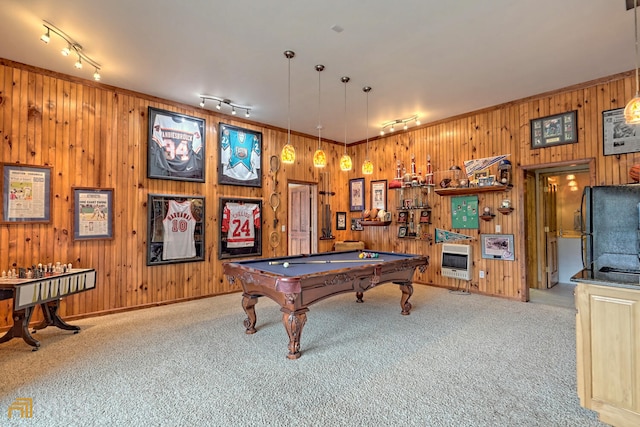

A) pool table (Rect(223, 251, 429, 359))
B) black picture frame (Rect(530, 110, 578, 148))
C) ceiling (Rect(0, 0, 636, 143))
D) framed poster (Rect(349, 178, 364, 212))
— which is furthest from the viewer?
framed poster (Rect(349, 178, 364, 212))

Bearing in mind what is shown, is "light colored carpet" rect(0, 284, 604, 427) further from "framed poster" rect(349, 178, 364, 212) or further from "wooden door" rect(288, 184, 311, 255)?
"framed poster" rect(349, 178, 364, 212)

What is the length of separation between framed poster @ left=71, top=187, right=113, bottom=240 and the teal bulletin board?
559cm

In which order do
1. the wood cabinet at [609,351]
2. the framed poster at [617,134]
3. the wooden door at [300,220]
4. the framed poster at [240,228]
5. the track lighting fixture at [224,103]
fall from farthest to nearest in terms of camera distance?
the wooden door at [300,220] < the framed poster at [240,228] < the track lighting fixture at [224,103] < the framed poster at [617,134] < the wood cabinet at [609,351]

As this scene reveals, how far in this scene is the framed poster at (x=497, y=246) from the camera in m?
5.05

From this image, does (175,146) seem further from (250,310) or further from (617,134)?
(617,134)

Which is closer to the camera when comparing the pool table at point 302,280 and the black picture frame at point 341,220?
the pool table at point 302,280

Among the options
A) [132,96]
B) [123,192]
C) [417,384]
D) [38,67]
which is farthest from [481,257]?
[38,67]

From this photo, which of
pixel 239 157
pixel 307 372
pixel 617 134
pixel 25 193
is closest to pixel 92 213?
pixel 25 193

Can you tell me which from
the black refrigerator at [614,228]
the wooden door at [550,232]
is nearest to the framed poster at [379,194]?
the wooden door at [550,232]

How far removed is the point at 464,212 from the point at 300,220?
359 centimetres

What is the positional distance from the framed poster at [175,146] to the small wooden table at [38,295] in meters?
1.77

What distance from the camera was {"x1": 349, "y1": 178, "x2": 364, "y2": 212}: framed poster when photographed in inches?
288

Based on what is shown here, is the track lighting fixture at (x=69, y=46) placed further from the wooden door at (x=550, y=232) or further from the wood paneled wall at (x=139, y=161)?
the wooden door at (x=550, y=232)

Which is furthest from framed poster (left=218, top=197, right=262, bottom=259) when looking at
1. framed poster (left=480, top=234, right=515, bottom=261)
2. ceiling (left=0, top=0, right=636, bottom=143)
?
framed poster (left=480, top=234, right=515, bottom=261)
